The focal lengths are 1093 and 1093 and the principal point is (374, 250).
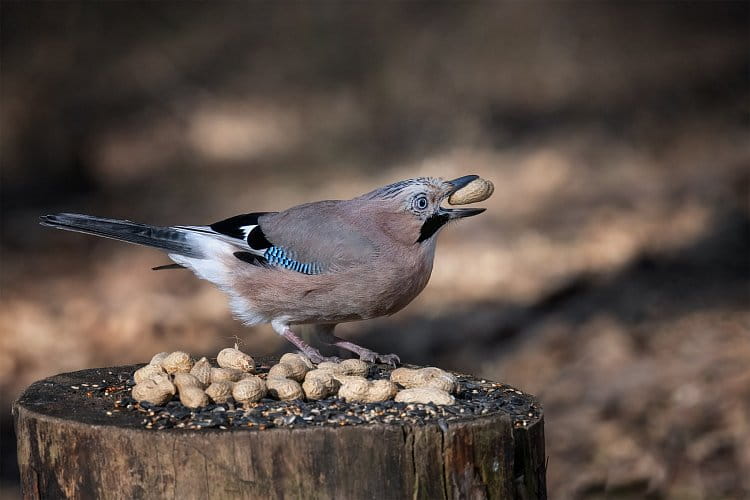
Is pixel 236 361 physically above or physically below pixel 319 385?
above

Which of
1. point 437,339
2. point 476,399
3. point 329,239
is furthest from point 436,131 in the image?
point 476,399

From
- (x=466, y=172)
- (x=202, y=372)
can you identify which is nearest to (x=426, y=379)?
(x=202, y=372)

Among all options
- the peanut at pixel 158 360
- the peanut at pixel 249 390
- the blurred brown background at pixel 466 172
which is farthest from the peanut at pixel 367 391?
the blurred brown background at pixel 466 172

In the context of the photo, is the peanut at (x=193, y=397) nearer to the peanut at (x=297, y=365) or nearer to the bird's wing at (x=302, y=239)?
the peanut at (x=297, y=365)

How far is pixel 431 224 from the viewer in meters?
4.63

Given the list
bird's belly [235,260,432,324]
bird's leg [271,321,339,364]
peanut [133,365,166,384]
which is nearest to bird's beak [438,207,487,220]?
bird's belly [235,260,432,324]

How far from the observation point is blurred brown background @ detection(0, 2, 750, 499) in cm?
715

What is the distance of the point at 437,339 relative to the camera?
786 centimetres

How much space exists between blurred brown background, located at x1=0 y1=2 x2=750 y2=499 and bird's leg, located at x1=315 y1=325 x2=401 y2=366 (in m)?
2.03

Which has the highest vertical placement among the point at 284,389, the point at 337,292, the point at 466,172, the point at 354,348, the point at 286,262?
the point at 466,172

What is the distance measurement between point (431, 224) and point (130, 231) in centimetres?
131

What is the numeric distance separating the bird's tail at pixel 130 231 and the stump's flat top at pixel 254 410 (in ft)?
2.75

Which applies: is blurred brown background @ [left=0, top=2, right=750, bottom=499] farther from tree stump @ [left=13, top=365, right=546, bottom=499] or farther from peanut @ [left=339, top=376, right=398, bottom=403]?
tree stump @ [left=13, top=365, right=546, bottom=499]

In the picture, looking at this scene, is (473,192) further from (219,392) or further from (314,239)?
(219,392)
